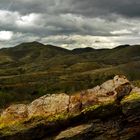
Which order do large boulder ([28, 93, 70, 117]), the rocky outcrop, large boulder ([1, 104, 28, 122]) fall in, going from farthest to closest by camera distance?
1. large boulder ([1, 104, 28, 122])
2. large boulder ([28, 93, 70, 117])
3. the rocky outcrop

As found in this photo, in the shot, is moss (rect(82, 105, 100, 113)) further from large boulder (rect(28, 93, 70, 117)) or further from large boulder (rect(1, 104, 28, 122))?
large boulder (rect(1, 104, 28, 122))

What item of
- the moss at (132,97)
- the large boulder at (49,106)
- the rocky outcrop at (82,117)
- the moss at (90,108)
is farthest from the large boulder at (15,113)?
Result: the moss at (132,97)

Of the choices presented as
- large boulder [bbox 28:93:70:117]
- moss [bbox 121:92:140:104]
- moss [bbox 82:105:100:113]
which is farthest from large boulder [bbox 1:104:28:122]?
moss [bbox 121:92:140:104]

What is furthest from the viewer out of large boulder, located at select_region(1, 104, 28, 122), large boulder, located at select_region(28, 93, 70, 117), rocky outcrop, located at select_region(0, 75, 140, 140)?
large boulder, located at select_region(1, 104, 28, 122)

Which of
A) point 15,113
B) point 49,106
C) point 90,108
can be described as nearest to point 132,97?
point 90,108

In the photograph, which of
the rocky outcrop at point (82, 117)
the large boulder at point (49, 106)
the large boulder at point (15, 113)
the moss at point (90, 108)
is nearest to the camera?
the rocky outcrop at point (82, 117)

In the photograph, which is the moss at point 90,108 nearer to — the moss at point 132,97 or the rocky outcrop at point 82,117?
the rocky outcrop at point 82,117

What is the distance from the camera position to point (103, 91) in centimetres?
5356

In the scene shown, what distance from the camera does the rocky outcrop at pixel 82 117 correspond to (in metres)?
49.6

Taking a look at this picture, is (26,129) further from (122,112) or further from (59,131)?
(122,112)

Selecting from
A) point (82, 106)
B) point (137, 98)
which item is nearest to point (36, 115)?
point (82, 106)

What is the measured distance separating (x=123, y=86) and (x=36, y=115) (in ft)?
43.9

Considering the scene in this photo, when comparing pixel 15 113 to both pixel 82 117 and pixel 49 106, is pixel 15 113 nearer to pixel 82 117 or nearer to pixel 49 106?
→ pixel 49 106

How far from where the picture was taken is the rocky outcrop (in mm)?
49594
